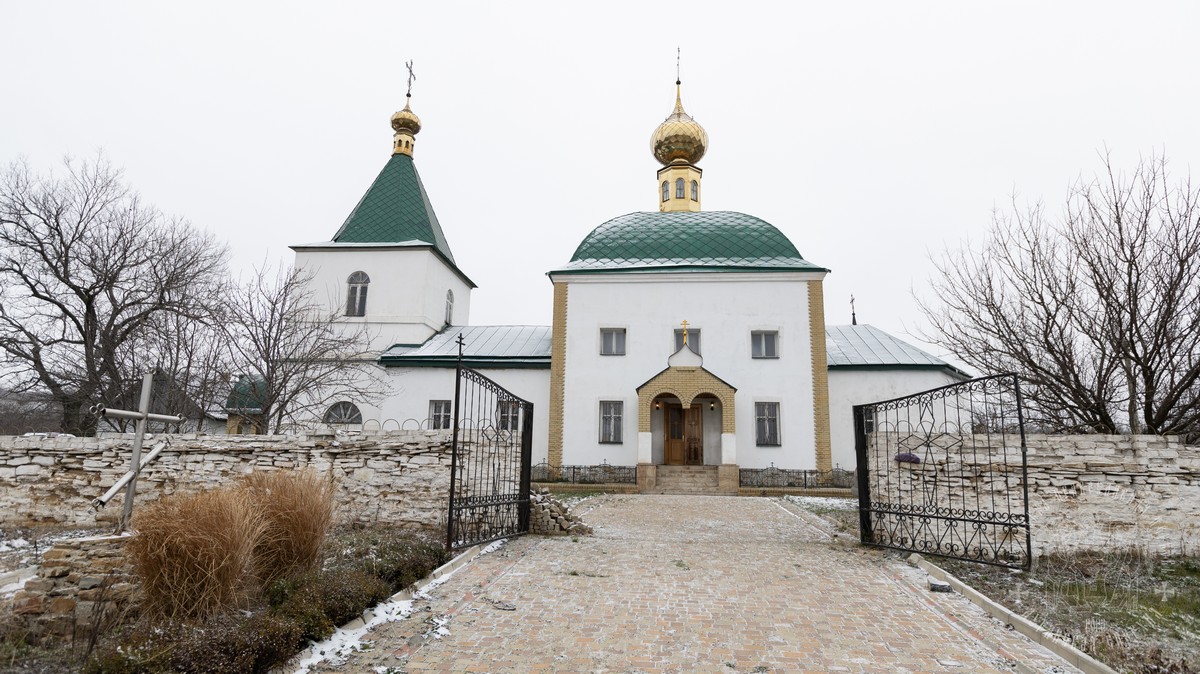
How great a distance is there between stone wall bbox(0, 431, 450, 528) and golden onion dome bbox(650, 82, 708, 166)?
69.3ft

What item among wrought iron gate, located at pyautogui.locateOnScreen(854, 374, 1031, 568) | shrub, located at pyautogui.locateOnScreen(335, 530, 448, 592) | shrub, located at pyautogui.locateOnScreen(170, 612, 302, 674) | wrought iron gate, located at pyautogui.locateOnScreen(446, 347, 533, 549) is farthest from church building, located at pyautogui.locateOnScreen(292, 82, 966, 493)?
shrub, located at pyautogui.locateOnScreen(170, 612, 302, 674)

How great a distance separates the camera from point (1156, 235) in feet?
28.4

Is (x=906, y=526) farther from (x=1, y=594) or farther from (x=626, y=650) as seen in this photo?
(x=1, y=594)

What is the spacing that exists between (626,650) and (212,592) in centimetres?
300

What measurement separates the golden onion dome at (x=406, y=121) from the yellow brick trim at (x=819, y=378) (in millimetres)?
17490

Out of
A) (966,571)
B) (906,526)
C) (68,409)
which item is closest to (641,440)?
(906,526)

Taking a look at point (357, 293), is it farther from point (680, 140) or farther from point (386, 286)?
point (680, 140)

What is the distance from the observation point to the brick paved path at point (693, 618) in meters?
4.31

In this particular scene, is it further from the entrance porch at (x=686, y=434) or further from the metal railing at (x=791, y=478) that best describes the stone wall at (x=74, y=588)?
the metal railing at (x=791, y=478)

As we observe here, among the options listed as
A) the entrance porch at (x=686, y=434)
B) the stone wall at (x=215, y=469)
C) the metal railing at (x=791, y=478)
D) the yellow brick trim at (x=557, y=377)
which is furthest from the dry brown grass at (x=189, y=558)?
the metal railing at (x=791, y=478)

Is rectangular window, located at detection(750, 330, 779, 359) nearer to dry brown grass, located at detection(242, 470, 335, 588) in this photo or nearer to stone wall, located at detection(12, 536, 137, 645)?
dry brown grass, located at detection(242, 470, 335, 588)

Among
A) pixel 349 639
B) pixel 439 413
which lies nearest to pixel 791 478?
pixel 439 413

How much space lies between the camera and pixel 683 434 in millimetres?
21000

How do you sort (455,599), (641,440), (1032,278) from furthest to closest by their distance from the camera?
1. (641,440)
2. (1032,278)
3. (455,599)
